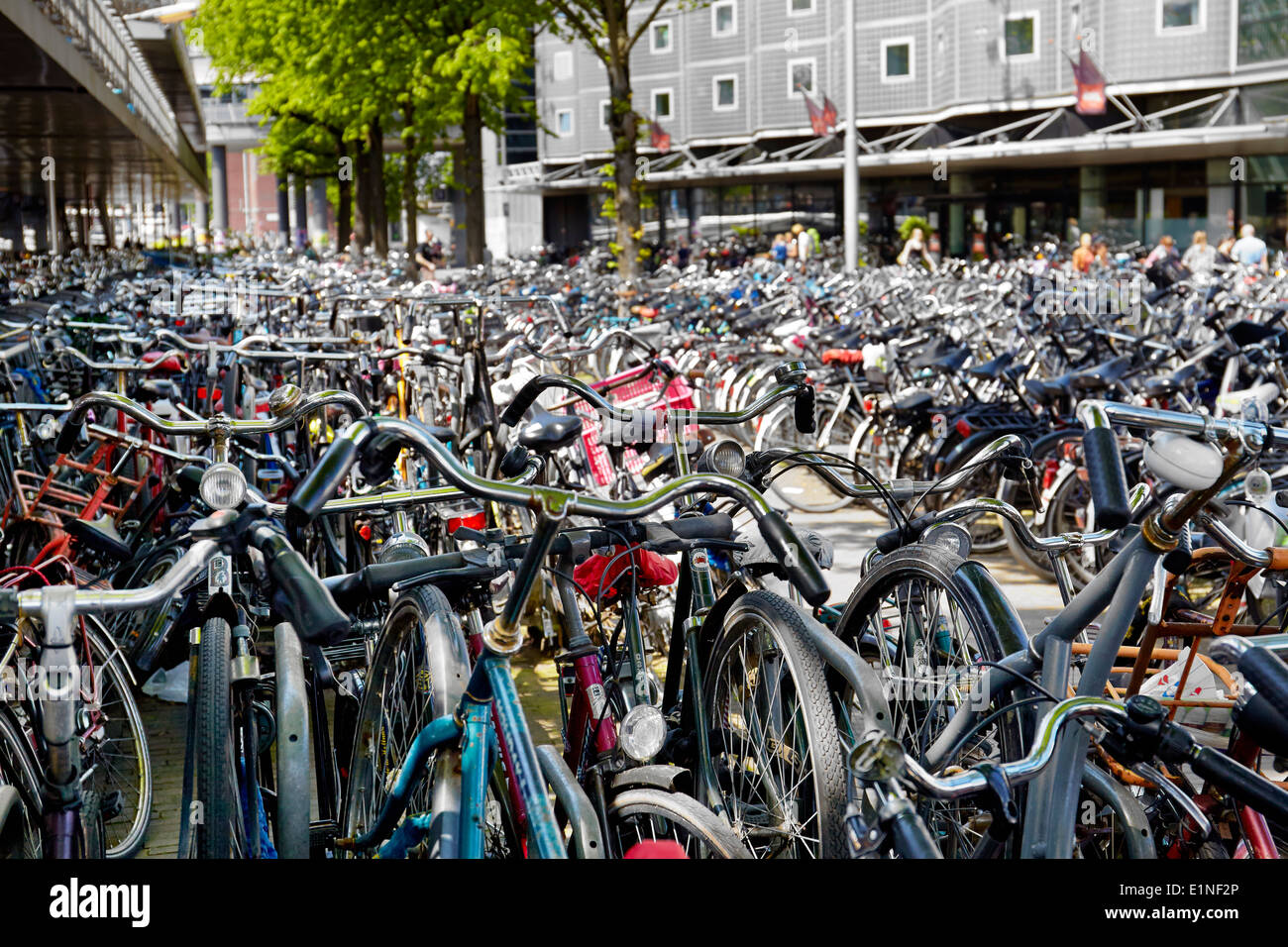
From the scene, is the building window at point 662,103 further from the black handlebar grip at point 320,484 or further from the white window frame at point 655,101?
the black handlebar grip at point 320,484

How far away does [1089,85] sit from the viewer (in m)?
27.1

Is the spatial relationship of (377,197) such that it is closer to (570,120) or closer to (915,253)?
(915,253)

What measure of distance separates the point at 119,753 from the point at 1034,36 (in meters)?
28.7

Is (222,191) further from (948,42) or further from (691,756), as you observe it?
(691,756)

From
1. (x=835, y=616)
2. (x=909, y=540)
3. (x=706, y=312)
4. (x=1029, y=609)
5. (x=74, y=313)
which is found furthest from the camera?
(x=706, y=312)

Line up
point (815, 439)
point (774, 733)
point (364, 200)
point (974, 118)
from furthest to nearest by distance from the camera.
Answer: point (364, 200) < point (974, 118) < point (815, 439) < point (774, 733)

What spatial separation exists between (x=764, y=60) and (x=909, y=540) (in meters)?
37.5

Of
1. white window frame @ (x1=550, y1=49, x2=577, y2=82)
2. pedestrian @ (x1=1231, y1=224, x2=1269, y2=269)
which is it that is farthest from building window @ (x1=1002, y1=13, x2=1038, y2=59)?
white window frame @ (x1=550, y1=49, x2=577, y2=82)

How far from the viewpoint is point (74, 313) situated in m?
10.5

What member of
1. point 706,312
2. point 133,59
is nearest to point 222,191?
point 133,59

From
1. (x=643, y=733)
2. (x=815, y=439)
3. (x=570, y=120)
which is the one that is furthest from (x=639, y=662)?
(x=570, y=120)

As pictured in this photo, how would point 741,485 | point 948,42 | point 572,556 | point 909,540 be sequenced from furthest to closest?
1. point 948,42
2. point 909,540
3. point 572,556
4. point 741,485

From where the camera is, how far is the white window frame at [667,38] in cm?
4241

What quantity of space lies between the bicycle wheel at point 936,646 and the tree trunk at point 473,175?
21612 mm
